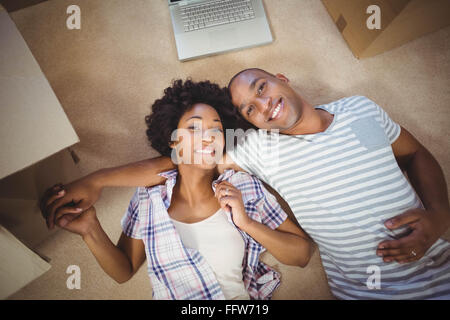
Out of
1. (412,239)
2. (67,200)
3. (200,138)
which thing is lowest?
(412,239)

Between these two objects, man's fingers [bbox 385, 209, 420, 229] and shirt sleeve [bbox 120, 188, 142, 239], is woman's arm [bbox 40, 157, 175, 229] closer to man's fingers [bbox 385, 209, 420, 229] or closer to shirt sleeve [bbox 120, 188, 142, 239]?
shirt sleeve [bbox 120, 188, 142, 239]

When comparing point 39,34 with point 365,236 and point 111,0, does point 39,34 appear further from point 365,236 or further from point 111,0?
point 365,236

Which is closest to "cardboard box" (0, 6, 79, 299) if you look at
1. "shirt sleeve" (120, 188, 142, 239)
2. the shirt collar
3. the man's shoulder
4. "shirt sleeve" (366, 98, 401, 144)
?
"shirt sleeve" (120, 188, 142, 239)

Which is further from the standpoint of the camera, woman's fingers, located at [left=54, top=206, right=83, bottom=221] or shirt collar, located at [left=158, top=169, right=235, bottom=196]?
shirt collar, located at [left=158, top=169, right=235, bottom=196]

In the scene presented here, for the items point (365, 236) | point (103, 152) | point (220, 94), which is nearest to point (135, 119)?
point (103, 152)

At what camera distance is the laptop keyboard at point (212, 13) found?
1.33m

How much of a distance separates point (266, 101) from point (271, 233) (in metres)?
0.49

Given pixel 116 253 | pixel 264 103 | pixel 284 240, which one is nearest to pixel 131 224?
pixel 116 253

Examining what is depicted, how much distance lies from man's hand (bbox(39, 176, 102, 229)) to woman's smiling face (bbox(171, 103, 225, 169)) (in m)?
0.36

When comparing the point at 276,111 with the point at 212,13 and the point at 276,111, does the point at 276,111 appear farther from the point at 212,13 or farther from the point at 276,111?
the point at 212,13

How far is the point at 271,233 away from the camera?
0.95 metres

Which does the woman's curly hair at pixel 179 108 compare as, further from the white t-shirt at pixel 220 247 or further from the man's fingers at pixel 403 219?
the man's fingers at pixel 403 219

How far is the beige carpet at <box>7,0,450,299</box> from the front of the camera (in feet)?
4.27

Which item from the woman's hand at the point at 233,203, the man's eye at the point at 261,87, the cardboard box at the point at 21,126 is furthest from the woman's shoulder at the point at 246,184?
the cardboard box at the point at 21,126
